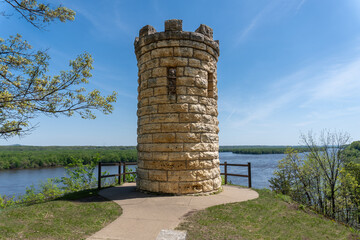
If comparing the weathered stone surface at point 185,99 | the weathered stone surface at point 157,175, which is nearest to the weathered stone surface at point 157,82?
the weathered stone surface at point 185,99

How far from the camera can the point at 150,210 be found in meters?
5.28

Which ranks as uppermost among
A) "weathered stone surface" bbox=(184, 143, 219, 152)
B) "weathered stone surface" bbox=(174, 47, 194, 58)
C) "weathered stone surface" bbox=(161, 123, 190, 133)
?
"weathered stone surface" bbox=(174, 47, 194, 58)

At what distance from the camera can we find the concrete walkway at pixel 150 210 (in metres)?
3.98

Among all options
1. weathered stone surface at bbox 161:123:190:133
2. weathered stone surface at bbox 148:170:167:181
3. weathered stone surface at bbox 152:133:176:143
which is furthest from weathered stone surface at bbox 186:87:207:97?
weathered stone surface at bbox 148:170:167:181

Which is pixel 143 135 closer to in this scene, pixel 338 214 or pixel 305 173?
pixel 305 173

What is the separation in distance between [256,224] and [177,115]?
3.69 metres

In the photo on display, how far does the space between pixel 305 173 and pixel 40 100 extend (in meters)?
13.2

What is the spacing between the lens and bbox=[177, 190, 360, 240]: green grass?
412 centimetres

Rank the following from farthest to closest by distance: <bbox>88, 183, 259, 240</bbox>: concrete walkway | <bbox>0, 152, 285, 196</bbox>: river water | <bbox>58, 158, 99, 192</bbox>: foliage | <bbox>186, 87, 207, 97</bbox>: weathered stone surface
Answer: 1. <bbox>0, 152, 285, 196</bbox>: river water
2. <bbox>58, 158, 99, 192</bbox>: foliage
3. <bbox>186, 87, 207, 97</bbox>: weathered stone surface
4. <bbox>88, 183, 259, 240</bbox>: concrete walkway

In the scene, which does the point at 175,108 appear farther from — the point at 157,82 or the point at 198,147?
the point at 198,147

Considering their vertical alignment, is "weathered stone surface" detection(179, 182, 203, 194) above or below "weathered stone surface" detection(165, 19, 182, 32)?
below

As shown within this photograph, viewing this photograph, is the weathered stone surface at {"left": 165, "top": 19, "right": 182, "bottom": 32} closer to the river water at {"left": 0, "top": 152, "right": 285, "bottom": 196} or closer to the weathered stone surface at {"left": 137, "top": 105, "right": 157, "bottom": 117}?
the weathered stone surface at {"left": 137, "top": 105, "right": 157, "bottom": 117}

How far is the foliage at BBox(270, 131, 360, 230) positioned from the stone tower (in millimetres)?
6195

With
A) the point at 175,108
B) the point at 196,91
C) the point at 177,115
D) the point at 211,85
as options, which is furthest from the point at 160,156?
the point at 211,85
